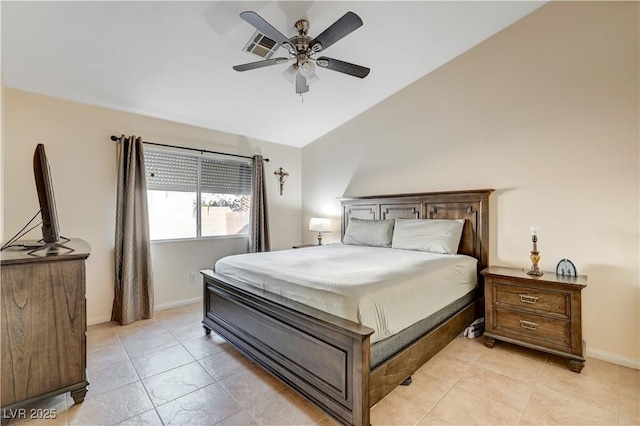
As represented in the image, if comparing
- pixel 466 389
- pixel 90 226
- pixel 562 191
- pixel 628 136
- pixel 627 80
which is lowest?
pixel 466 389

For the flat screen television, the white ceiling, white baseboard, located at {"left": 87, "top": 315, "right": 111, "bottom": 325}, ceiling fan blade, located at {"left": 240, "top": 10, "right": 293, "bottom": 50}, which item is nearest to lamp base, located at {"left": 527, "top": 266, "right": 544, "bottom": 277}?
the white ceiling

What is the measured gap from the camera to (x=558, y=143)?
8.93ft

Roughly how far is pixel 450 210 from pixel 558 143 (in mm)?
1180

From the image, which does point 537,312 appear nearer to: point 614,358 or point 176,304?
point 614,358

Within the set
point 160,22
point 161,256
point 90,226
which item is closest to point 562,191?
point 160,22

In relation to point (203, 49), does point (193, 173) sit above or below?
below

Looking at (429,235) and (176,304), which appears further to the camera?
(176,304)

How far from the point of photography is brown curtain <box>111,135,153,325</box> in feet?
10.8

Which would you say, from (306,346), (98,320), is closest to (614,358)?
(306,346)

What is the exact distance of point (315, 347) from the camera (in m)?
1.81

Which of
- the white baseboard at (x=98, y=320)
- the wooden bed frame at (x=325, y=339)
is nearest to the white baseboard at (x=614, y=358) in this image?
the wooden bed frame at (x=325, y=339)

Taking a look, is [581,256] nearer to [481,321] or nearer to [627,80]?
[481,321]

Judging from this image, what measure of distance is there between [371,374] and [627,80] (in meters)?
3.12

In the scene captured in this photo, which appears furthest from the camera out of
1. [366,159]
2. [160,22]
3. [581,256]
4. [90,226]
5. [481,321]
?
[366,159]
